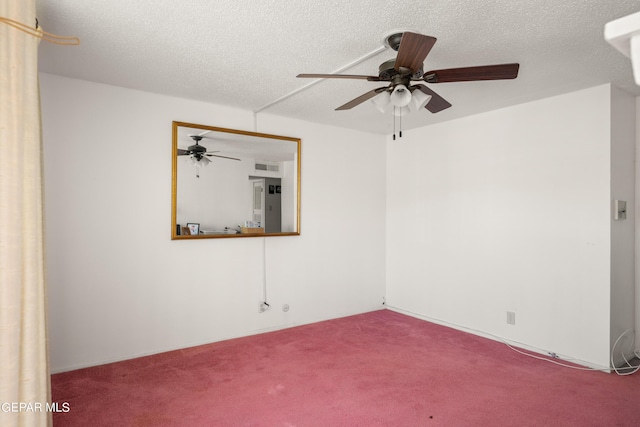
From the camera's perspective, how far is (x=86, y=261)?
3.23 meters

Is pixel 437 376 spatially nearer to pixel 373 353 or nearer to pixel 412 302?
pixel 373 353

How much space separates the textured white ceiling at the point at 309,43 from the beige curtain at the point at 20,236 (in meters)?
0.62

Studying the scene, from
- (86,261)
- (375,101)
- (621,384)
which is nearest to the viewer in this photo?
(375,101)

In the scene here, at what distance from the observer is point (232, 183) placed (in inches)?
157

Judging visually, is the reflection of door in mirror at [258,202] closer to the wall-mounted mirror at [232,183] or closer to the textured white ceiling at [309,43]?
the wall-mounted mirror at [232,183]

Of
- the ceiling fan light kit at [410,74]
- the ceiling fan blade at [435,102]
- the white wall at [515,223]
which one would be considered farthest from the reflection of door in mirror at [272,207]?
the ceiling fan blade at [435,102]

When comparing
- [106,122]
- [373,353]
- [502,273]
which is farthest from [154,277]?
[502,273]

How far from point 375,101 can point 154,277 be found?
8.51ft

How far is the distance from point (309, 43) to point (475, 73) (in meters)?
1.09

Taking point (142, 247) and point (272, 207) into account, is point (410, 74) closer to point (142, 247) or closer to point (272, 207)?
point (272, 207)

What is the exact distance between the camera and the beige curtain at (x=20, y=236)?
1563 millimetres

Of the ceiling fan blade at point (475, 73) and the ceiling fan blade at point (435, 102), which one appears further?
the ceiling fan blade at point (435, 102)

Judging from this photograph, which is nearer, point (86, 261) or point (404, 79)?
point (404, 79)

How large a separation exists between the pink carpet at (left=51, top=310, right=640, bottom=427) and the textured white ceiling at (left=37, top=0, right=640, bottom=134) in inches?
97.6
